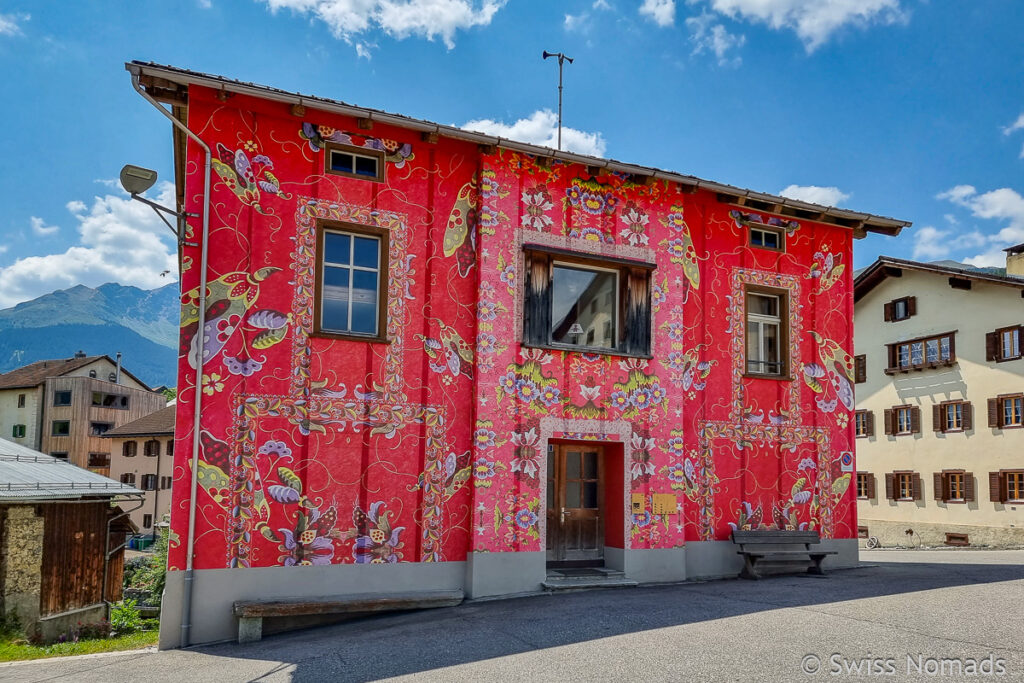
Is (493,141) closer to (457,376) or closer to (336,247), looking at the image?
(336,247)

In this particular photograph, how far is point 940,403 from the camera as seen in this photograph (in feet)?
89.5

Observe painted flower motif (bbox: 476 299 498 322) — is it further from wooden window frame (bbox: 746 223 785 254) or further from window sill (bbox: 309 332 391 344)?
wooden window frame (bbox: 746 223 785 254)

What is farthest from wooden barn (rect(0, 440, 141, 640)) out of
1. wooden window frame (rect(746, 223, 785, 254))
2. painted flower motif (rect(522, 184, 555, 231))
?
wooden window frame (rect(746, 223, 785, 254))

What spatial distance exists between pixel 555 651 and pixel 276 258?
5872mm

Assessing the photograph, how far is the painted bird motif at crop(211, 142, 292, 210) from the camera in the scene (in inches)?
388

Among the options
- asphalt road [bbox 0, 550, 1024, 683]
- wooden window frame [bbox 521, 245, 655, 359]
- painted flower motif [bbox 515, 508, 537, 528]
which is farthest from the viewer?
wooden window frame [bbox 521, 245, 655, 359]

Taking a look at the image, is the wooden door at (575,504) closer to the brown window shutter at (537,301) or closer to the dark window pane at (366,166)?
the brown window shutter at (537,301)

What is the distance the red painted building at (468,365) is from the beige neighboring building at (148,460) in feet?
136

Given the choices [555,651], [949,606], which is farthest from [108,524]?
[949,606]

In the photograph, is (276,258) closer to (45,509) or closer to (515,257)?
(515,257)

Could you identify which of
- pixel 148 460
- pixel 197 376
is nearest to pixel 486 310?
pixel 197 376

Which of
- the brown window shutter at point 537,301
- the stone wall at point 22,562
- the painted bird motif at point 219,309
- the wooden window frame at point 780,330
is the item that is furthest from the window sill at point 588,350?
the stone wall at point 22,562

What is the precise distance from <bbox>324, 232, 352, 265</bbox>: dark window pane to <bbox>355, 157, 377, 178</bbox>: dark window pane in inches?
35.6

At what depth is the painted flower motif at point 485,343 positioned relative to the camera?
1089 centimetres
